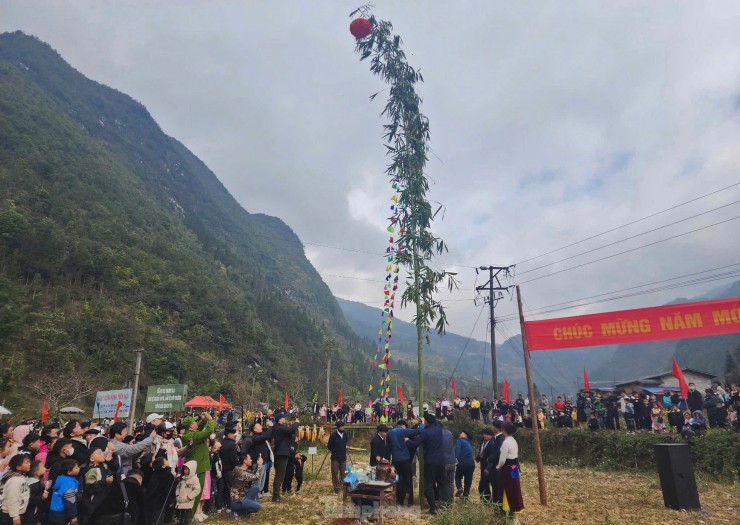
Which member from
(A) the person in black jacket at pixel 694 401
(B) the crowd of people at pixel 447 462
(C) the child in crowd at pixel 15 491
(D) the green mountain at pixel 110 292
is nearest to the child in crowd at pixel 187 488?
(C) the child in crowd at pixel 15 491

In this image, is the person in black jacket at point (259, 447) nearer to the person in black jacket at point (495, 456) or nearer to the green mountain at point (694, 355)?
the person in black jacket at point (495, 456)

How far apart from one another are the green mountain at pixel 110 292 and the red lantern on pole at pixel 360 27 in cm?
3428

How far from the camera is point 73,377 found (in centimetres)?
3756

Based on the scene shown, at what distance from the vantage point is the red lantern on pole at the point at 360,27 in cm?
1220

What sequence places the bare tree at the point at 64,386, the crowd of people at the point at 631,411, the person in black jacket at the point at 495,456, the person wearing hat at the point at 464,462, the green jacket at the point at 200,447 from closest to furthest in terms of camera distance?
the green jacket at the point at 200,447 < the person in black jacket at the point at 495,456 < the person wearing hat at the point at 464,462 < the crowd of people at the point at 631,411 < the bare tree at the point at 64,386

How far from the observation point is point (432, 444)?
883 centimetres

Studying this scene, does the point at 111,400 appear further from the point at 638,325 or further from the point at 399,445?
the point at 638,325

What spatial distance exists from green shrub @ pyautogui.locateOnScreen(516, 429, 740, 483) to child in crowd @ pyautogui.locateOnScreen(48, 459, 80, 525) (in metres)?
14.6

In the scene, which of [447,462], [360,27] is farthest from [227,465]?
[360,27]

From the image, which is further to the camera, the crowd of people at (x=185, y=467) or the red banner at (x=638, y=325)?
the red banner at (x=638, y=325)

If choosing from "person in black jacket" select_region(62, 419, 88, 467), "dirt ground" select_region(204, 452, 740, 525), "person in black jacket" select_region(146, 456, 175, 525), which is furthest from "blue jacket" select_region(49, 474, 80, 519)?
"dirt ground" select_region(204, 452, 740, 525)

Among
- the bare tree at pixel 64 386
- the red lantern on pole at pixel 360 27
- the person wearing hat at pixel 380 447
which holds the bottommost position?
the person wearing hat at pixel 380 447

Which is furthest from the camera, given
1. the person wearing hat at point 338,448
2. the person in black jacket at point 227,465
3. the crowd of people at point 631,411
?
the crowd of people at point 631,411

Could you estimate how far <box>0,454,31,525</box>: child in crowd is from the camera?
5.32 metres
